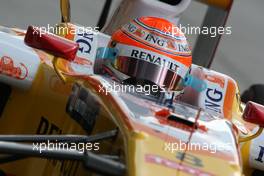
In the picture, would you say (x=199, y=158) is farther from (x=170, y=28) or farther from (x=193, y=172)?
(x=170, y=28)

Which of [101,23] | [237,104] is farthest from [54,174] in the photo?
[101,23]

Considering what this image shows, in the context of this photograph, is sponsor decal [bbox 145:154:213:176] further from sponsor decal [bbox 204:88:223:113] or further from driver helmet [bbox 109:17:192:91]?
sponsor decal [bbox 204:88:223:113]

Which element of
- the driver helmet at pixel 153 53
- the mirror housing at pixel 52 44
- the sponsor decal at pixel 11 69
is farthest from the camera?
the sponsor decal at pixel 11 69

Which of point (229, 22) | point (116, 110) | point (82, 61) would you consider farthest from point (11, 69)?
point (229, 22)

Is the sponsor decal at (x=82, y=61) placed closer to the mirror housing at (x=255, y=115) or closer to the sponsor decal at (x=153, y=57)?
the sponsor decal at (x=153, y=57)

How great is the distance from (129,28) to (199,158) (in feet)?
3.80

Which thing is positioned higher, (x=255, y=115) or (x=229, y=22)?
(x=255, y=115)

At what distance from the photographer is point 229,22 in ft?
25.3

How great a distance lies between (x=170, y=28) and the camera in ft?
11.3

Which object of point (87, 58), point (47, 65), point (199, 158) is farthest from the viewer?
point (87, 58)

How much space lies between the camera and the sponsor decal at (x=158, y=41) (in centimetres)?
333

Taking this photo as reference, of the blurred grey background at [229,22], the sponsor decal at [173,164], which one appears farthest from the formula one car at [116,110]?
the blurred grey background at [229,22]

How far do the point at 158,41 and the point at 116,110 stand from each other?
80 centimetres

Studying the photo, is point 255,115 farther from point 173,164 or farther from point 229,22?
point 229,22
